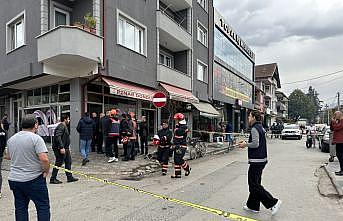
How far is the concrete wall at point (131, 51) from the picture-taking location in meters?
14.5

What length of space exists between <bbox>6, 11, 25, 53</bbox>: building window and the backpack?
23.0ft

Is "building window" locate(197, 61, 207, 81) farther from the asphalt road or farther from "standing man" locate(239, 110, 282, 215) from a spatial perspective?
"standing man" locate(239, 110, 282, 215)

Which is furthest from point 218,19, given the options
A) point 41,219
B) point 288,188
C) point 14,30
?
point 41,219

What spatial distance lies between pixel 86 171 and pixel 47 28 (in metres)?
6.99

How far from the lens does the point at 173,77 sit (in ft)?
67.9

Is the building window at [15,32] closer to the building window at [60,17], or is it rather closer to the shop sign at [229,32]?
the building window at [60,17]

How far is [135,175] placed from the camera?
10.2 metres

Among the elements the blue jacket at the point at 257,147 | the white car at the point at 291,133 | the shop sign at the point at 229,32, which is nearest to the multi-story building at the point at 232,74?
the shop sign at the point at 229,32

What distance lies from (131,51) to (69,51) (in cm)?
423

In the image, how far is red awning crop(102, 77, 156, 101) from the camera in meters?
14.0

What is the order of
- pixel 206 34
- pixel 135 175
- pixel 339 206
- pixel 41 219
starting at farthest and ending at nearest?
pixel 206 34, pixel 135 175, pixel 339 206, pixel 41 219

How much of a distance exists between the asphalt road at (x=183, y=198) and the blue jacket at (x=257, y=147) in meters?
0.98

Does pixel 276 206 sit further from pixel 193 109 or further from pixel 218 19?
pixel 218 19

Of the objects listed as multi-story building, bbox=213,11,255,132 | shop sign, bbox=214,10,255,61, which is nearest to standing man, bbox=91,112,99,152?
multi-story building, bbox=213,11,255,132
